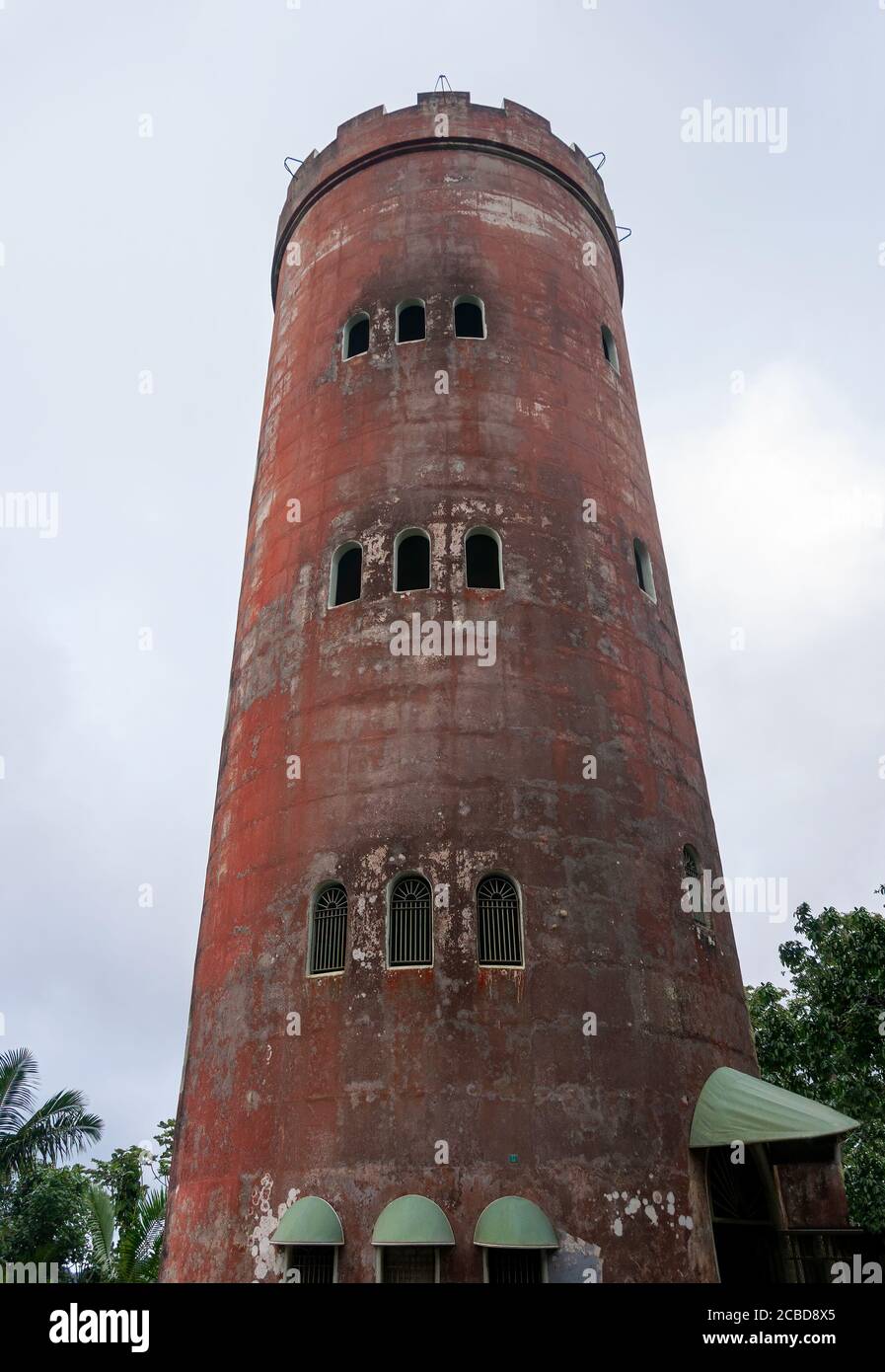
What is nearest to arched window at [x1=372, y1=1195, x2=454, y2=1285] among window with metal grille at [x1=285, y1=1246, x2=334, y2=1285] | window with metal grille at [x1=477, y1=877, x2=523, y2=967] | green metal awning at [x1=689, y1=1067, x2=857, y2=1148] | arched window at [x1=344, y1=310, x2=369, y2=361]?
window with metal grille at [x1=285, y1=1246, x2=334, y2=1285]

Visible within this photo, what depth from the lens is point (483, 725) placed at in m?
14.5

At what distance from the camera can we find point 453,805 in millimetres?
13992

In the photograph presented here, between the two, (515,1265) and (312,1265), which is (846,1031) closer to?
(515,1265)

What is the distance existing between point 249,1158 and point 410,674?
21.5 feet

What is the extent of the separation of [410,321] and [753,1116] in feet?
44.8

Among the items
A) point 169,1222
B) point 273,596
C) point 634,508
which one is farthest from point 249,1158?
point 634,508

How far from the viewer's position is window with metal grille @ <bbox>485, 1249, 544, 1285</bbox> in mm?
11594

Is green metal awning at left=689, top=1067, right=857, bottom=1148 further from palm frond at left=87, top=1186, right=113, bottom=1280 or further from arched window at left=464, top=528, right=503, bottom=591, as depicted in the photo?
palm frond at left=87, top=1186, right=113, bottom=1280

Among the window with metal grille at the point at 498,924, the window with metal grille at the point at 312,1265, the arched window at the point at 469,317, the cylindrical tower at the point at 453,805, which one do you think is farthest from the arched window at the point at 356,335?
the window with metal grille at the point at 312,1265

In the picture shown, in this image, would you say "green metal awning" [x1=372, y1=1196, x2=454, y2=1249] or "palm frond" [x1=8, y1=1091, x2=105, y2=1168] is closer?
"green metal awning" [x1=372, y1=1196, x2=454, y2=1249]

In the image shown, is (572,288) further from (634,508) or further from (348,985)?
(348,985)

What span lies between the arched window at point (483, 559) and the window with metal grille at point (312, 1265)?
8.90 metres

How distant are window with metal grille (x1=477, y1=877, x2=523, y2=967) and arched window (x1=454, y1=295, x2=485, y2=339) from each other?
967cm

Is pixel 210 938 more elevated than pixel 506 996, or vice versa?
pixel 210 938
